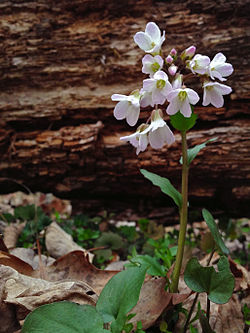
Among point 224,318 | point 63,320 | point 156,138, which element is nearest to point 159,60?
point 156,138

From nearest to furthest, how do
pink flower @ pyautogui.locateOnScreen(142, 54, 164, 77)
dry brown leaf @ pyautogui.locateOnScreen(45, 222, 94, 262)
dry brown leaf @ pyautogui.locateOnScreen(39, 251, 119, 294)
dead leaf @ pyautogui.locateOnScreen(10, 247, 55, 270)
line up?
1. pink flower @ pyautogui.locateOnScreen(142, 54, 164, 77)
2. dry brown leaf @ pyautogui.locateOnScreen(39, 251, 119, 294)
3. dead leaf @ pyautogui.locateOnScreen(10, 247, 55, 270)
4. dry brown leaf @ pyautogui.locateOnScreen(45, 222, 94, 262)

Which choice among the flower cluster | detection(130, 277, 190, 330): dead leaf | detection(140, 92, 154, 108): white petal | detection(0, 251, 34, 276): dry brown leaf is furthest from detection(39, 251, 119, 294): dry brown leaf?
detection(140, 92, 154, 108): white petal

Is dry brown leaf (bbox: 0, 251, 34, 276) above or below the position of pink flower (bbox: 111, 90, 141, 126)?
below

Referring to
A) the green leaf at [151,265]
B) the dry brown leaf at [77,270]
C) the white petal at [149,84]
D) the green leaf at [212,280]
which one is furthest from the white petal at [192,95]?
the dry brown leaf at [77,270]

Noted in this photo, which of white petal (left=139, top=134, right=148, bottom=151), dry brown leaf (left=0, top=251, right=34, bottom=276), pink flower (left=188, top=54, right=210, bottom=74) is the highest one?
pink flower (left=188, top=54, right=210, bottom=74)

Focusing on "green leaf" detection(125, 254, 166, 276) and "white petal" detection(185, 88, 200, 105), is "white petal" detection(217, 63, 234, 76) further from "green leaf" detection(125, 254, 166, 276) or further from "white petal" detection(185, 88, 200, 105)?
"green leaf" detection(125, 254, 166, 276)

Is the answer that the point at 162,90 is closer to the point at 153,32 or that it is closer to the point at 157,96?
the point at 157,96
